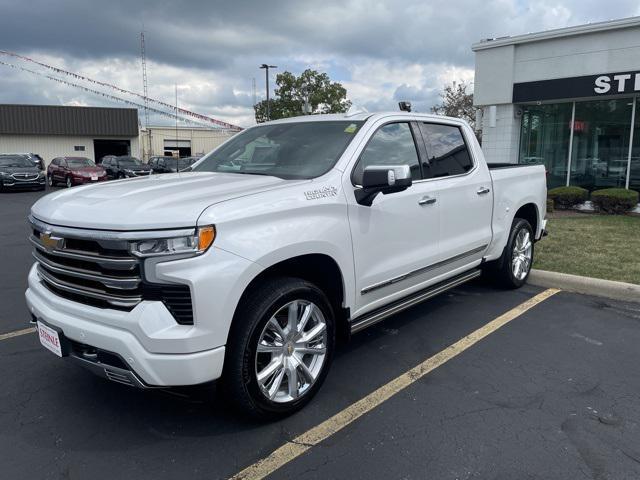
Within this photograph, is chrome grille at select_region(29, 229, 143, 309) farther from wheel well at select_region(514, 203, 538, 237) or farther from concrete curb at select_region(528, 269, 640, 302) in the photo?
concrete curb at select_region(528, 269, 640, 302)

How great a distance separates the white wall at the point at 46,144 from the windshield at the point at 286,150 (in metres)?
43.2

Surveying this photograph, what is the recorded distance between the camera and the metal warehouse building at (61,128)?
4094 cm

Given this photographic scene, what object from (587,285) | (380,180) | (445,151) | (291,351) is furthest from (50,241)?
(587,285)

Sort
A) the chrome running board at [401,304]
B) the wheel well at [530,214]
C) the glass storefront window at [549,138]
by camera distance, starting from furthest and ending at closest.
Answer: the glass storefront window at [549,138] < the wheel well at [530,214] < the chrome running board at [401,304]

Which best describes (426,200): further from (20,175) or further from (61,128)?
(61,128)

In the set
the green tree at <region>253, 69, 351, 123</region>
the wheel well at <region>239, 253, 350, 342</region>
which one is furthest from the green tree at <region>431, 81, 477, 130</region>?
the wheel well at <region>239, 253, 350, 342</region>

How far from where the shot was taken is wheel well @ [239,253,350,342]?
3113mm

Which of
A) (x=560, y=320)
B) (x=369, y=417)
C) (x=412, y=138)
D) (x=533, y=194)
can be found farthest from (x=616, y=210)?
(x=369, y=417)

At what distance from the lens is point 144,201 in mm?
2842

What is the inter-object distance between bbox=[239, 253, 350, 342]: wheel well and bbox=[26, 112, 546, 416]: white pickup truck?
0.03 feet

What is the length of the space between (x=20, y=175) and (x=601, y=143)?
22254mm

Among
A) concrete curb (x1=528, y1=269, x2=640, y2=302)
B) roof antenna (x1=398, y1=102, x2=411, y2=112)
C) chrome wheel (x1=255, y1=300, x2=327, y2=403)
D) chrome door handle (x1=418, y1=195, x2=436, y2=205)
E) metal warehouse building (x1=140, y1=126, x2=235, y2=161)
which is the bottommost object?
concrete curb (x1=528, y1=269, x2=640, y2=302)

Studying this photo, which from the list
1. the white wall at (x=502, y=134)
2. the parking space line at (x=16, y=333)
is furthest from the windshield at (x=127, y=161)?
the parking space line at (x=16, y=333)

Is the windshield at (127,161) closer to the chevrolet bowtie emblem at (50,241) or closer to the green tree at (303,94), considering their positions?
the green tree at (303,94)
